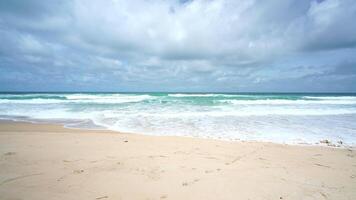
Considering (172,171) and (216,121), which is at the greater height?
(172,171)

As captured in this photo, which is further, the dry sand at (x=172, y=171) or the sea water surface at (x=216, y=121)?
the sea water surface at (x=216, y=121)

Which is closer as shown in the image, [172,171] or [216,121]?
[172,171]

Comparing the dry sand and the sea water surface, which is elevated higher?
the dry sand

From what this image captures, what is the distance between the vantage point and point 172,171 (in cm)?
329

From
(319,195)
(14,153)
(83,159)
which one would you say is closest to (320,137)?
(319,195)

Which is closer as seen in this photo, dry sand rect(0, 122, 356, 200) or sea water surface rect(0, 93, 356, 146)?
dry sand rect(0, 122, 356, 200)

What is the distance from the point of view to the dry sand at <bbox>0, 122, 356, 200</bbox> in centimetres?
262

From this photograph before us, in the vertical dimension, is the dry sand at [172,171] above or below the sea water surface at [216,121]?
above

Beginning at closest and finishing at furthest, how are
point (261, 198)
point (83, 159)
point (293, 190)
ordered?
point (261, 198), point (293, 190), point (83, 159)

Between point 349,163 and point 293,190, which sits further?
point 349,163

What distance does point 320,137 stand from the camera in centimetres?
623

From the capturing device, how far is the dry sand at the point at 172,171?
2615 mm

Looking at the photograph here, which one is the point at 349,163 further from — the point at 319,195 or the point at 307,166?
the point at 319,195

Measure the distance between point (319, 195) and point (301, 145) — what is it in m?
3.07
